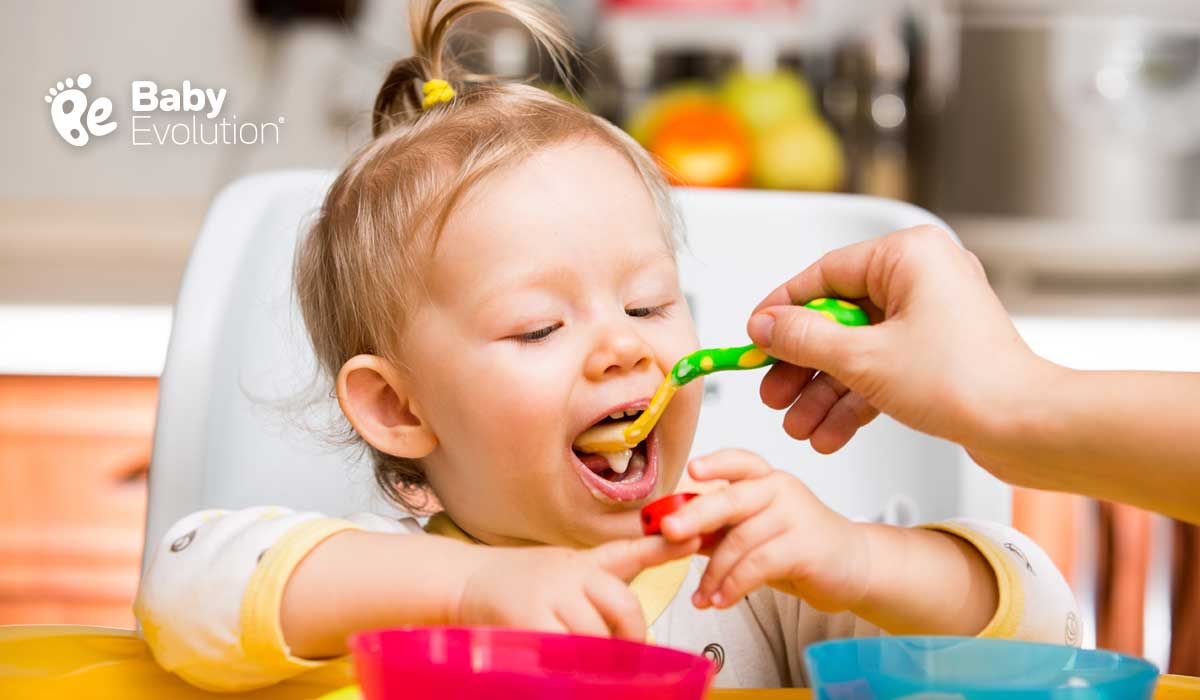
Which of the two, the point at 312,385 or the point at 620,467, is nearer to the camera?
the point at 620,467

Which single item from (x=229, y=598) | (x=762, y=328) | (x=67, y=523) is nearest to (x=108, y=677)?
(x=229, y=598)

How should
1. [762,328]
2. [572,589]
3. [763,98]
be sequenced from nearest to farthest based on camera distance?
[572,589] → [762,328] → [763,98]

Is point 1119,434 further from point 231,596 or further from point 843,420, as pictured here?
point 231,596

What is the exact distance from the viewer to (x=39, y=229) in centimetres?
169

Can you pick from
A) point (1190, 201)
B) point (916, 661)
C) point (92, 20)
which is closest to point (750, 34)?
point (1190, 201)

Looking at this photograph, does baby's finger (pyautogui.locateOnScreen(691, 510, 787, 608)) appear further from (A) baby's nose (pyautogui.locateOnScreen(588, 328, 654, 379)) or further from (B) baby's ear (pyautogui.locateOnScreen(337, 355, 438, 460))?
(B) baby's ear (pyautogui.locateOnScreen(337, 355, 438, 460))

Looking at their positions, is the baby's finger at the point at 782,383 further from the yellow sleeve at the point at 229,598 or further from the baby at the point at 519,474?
the yellow sleeve at the point at 229,598

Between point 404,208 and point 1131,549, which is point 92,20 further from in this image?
point 1131,549

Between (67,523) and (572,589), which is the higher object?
(572,589)

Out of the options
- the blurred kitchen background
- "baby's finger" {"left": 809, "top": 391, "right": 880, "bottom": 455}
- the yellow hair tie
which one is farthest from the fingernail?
the blurred kitchen background

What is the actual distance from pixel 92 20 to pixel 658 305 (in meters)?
1.27

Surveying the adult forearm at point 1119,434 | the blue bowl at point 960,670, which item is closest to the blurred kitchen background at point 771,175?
the adult forearm at point 1119,434

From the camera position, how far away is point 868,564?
0.62 m

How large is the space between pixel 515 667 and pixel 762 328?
261 millimetres
